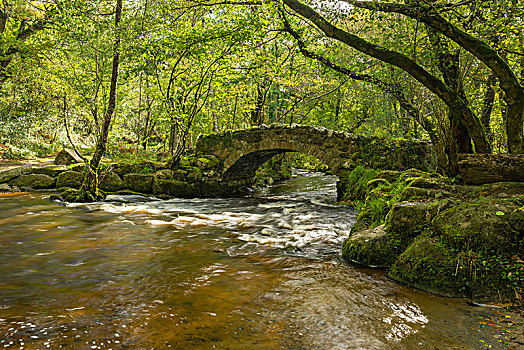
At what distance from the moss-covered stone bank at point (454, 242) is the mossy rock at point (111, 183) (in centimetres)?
910

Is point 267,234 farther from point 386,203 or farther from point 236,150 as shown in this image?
point 236,150

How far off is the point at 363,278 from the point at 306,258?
3.68 ft

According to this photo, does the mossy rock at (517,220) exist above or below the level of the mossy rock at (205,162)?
below

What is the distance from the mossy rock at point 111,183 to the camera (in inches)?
424

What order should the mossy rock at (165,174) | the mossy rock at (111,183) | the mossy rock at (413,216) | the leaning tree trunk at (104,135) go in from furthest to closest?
the mossy rock at (165,174)
the mossy rock at (111,183)
the leaning tree trunk at (104,135)
the mossy rock at (413,216)

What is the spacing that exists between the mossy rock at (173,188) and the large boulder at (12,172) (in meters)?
5.34

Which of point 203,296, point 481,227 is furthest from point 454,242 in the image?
point 203,296

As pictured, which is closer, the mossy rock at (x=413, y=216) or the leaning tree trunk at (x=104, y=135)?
the mossy rock at (x=413, y=216)

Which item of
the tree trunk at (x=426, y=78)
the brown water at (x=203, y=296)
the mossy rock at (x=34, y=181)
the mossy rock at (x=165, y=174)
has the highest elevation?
the tree trunk at (x=426, y=78)

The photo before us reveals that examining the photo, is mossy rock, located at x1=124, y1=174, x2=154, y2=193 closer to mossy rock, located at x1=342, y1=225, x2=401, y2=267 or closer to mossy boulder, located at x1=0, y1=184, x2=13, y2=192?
mossy boulder, located at x1=0, y1=184, x2=13, y2=192

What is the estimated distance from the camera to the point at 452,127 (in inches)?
241

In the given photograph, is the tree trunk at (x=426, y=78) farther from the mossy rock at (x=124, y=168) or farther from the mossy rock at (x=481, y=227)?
the mossy rock at (x=124, y=168)

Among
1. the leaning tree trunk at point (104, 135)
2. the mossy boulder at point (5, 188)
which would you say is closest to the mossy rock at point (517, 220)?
the leaning tree trunk at point (104, 135)

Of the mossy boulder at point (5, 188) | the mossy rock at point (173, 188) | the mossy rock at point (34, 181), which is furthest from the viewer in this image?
the mossy rock at point (173, 188)
